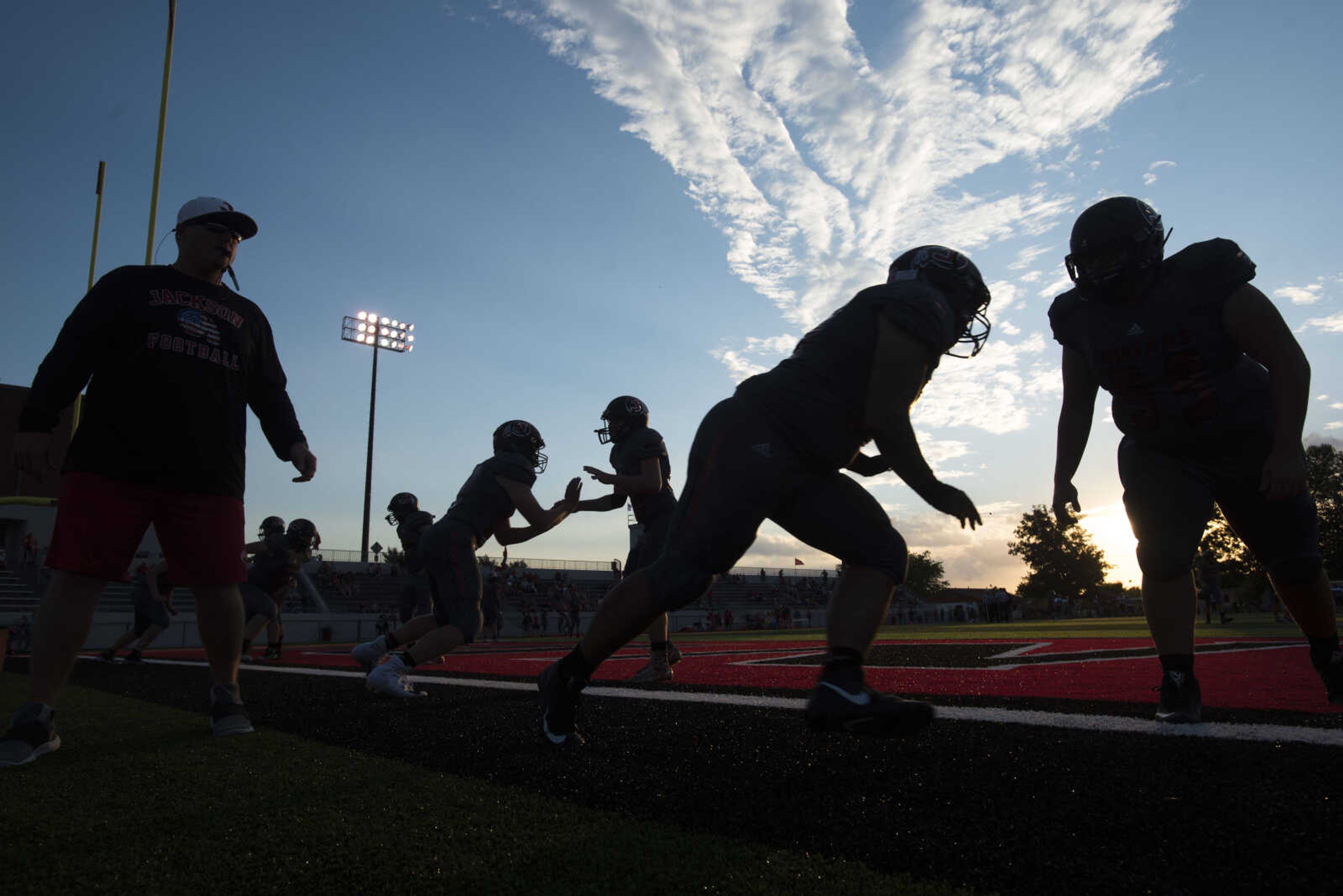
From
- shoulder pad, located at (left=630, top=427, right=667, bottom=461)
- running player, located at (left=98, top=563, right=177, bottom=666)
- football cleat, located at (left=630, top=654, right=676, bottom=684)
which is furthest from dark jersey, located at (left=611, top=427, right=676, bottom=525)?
running player, located at (left=98, top=563, right=177, bottom=666)

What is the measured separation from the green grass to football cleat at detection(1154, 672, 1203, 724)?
2.15 m

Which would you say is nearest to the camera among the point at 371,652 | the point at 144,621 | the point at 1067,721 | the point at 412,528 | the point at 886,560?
the point at 886,560

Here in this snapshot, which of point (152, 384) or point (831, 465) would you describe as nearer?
point (831, 465)

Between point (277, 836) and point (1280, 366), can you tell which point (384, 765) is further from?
point (1280, 366)

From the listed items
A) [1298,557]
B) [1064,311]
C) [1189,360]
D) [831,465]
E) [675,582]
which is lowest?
[675,582]

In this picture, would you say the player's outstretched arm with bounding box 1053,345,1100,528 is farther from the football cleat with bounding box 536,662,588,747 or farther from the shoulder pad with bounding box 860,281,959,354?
the football cleat with bounding box 536,662,588,747

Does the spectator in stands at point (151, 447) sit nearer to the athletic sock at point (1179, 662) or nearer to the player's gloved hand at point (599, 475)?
the player's gloved hand at point (599, 475)

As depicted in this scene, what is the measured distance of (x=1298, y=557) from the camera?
3.45m

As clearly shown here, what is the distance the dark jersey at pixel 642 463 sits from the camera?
231 inches

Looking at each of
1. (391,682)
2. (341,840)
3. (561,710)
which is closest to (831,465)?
(561,710)

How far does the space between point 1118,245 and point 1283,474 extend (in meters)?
1.09

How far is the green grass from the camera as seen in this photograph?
1.58 m

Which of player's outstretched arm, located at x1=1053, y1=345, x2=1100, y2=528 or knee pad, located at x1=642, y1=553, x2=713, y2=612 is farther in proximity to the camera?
player's outstretched arm, located at x1=1053, y1=345, x2=1100, y2=528

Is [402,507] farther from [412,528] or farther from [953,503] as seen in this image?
[953,503]
